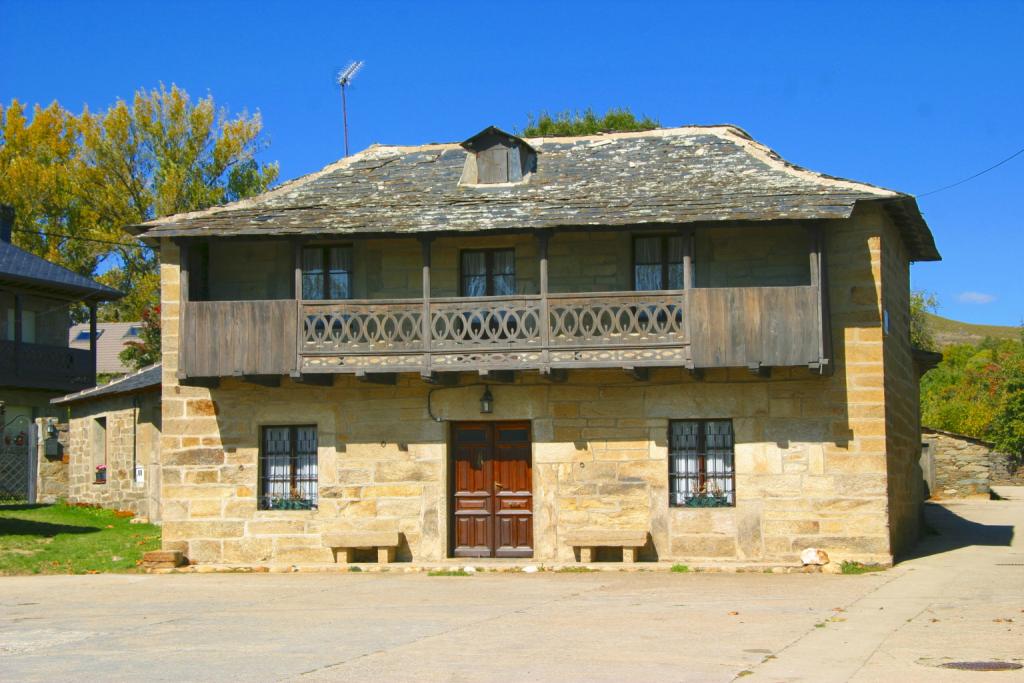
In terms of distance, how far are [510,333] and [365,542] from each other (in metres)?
3.94

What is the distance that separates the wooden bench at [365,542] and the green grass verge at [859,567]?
22.1 ft

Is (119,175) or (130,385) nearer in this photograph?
(130,385)

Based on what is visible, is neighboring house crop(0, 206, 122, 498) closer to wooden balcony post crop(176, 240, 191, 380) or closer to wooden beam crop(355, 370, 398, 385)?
wooden balcony post crop(176, 240, 191, 380)

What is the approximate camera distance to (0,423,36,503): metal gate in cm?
3303

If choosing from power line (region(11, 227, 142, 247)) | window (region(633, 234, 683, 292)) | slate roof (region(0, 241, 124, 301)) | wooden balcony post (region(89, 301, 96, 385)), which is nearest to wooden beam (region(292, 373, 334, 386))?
window (region(633, 234, 683, 292))

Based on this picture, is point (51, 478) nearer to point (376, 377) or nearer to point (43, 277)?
point (43, 277)

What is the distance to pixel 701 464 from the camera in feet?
63.2

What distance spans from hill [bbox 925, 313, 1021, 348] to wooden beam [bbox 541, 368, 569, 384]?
3393 inches

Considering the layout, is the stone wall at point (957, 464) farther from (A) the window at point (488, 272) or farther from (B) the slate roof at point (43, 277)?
(B) the slate roof at point (43, 277)

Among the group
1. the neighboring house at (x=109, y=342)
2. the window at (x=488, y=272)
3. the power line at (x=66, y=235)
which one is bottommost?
the window at (x=488, y=272)

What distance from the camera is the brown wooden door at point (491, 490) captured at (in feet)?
64.7

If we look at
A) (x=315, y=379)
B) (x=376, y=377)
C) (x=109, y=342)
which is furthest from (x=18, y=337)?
(x=109, y=342)

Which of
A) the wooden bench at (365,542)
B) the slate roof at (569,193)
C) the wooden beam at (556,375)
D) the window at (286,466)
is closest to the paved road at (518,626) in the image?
the wooden bench at (365,542)

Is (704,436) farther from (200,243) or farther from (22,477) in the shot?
(22,477)
